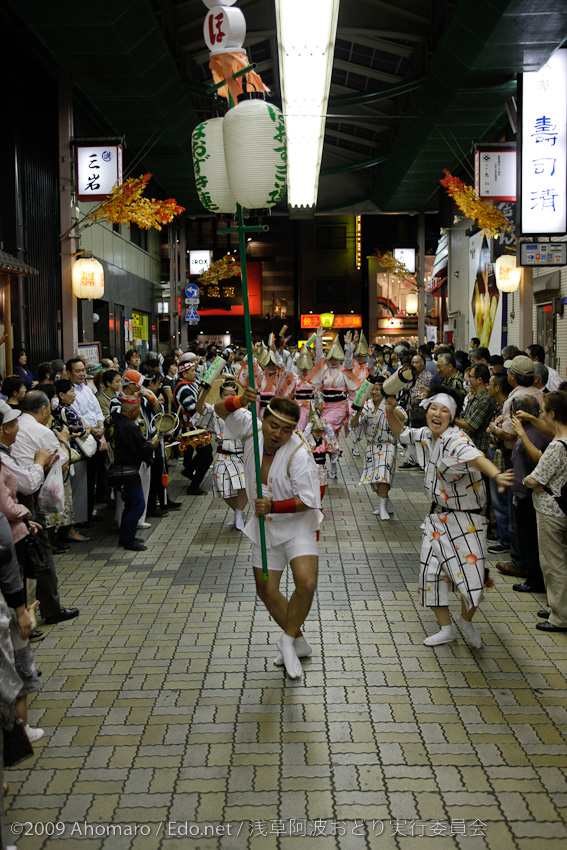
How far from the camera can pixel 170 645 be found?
5586mm

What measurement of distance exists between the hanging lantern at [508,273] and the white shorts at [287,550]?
11406 mm

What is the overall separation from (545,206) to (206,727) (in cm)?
999

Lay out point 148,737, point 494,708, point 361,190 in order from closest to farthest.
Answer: point 148,737
point 494,708
point 361,190

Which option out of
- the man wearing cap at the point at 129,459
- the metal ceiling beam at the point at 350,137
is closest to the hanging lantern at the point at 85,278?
the man wearing cap at the point at 129,459

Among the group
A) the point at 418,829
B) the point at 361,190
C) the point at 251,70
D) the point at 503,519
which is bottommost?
the point at 418,829

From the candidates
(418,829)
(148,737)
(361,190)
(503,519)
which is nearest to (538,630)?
(503,519)

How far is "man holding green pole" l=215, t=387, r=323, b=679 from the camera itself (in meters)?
4.82

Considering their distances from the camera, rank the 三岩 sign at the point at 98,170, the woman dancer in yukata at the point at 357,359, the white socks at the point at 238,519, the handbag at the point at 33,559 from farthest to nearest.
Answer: the 三岩 sign at the point at 98,170 → the woman dancer in yukata at the point at 357,359 → the white socks at the point at 238,519 → the handbag at the point at 33,559

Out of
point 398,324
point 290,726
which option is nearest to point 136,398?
point 290,726

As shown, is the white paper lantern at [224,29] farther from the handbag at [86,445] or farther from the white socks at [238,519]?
the white socks at [238,519]

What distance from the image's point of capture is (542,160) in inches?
458

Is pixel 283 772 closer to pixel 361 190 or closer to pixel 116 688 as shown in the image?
pixel 116 688

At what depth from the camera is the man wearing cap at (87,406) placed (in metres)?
8.85

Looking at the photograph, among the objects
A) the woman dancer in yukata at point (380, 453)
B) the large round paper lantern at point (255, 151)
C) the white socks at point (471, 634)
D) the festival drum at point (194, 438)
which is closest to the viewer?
the large round paper lantern at point (255, 151)
